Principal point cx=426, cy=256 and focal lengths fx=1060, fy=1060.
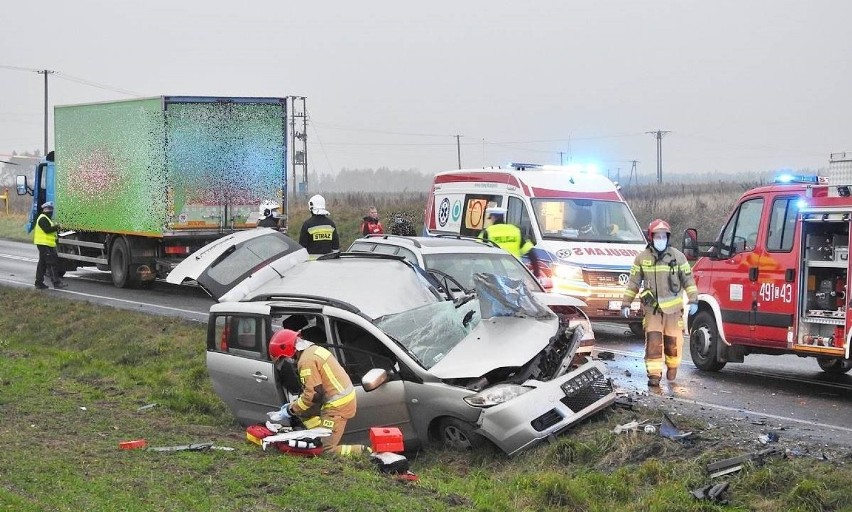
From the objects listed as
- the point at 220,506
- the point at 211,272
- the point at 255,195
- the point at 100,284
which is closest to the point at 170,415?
the point at 211,272

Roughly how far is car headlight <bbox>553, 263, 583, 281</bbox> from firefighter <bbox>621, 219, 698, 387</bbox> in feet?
A: 11.2

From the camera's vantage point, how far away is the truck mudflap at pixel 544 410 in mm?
8195

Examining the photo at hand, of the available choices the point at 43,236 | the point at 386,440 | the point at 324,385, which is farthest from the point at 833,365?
the point at 43,236

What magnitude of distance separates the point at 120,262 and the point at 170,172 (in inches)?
130

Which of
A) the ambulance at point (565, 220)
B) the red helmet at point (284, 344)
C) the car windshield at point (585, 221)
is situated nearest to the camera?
the red helmet at point (284, 344)

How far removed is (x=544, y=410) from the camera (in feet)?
27.5

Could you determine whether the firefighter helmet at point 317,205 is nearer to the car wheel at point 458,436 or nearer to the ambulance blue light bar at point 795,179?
the ambulance blue light bar at point 795,179

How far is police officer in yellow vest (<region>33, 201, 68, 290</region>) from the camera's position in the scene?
21453 millimetres

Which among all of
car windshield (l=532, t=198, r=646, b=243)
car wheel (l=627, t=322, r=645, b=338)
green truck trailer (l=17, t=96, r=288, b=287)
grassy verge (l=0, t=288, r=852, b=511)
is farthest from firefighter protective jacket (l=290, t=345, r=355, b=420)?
green truck trailer (l=17, t=96, r=288, b=287)

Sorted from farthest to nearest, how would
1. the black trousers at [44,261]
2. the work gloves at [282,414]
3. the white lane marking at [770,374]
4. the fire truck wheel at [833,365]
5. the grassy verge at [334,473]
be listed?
the black trousers at [44,261] < the fire truck wheel at [833,365] < the white lane marking at [770,374] < the work gloves at [282,414] < the grassy verge at [334,473]

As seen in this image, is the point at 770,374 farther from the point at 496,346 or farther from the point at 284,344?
the point at 284,344

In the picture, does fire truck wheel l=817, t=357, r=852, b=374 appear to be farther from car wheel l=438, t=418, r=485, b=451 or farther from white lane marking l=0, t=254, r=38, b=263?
white lane marking l=0, t=254, r=38, b=263

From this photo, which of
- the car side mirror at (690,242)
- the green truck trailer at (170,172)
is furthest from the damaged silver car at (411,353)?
the green truck trailer at (170,172)

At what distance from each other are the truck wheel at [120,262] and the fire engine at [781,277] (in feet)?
42.9
